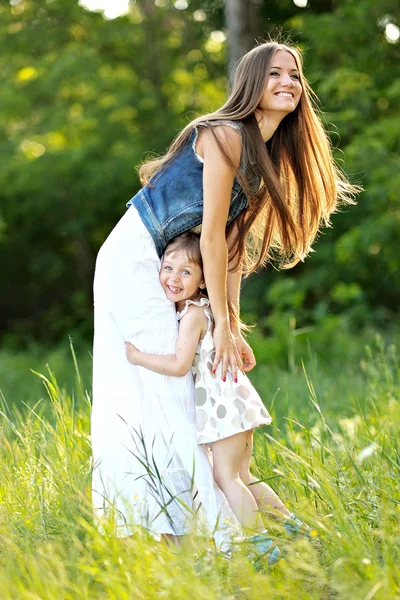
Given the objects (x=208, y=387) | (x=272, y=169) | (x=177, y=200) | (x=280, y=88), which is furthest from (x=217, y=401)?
(x=280, y=88)

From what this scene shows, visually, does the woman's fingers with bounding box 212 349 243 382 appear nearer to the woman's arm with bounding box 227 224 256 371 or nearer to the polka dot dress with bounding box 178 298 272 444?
the polka dot dress with bounding box 178 298 272 444

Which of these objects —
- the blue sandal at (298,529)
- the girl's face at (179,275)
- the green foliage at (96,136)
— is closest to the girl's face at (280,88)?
the girl's face at (179,275)

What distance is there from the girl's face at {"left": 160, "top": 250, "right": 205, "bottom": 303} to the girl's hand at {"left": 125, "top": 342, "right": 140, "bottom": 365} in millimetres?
225

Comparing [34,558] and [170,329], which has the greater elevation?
[170,329]

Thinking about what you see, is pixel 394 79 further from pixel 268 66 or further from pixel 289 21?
pixel 268 66

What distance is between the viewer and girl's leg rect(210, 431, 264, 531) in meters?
3.20

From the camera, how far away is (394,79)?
10.0 m

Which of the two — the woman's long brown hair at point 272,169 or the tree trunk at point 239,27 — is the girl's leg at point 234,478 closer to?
the woman's long brown hair at point 272,169

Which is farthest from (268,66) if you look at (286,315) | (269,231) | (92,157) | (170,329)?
(92,157)

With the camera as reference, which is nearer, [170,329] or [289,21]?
[170,329]

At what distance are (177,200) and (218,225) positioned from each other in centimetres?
21

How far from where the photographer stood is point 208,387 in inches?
129

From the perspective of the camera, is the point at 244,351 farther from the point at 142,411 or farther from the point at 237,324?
the point at 142,411

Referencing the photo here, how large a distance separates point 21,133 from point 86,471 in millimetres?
11120
